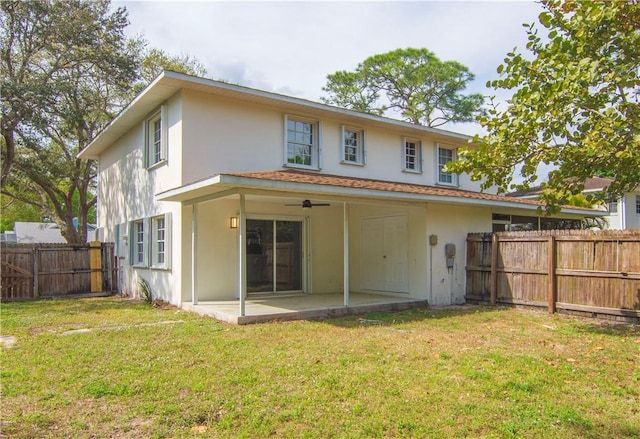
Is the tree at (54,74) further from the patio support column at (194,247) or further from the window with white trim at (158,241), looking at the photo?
the patio support column at (194,247)

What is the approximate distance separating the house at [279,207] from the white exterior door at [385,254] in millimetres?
37

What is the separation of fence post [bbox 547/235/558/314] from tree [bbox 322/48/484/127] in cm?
2205

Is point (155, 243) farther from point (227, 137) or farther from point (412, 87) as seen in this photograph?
point (412, 87)

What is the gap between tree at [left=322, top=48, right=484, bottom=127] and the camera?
31.0 meters

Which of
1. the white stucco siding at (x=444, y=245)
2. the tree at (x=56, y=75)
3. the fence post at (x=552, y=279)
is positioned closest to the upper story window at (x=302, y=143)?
the white stucco siding at (x=444, y=245)

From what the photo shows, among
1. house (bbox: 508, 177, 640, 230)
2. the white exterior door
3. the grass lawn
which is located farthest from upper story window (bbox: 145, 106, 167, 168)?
house (bbox: 508, 177, 640, 230)

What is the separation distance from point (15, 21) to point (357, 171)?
14385 mm

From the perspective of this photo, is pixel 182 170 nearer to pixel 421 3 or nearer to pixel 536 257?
pixel 421 3

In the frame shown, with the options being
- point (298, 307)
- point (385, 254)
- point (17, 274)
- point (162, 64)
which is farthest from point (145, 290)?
point (162, 64)

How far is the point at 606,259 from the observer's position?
368 inches

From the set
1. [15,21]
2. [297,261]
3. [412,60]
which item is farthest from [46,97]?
[412,60]

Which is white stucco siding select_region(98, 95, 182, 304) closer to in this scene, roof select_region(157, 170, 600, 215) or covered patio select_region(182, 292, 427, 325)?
roof select_region(157, 170, 600, 215)

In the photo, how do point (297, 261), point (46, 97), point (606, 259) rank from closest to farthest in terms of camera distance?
point (606, 259) → point (297, 261) → point (46, 97)

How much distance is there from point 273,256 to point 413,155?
20.1 ft
